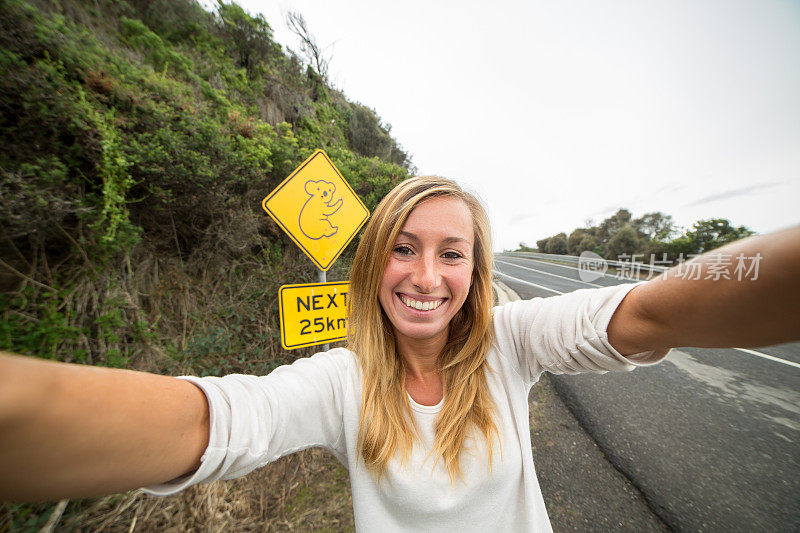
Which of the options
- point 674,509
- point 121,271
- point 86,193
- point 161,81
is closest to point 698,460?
point 674,509

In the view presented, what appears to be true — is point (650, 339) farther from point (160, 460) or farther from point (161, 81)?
point (161, 81)

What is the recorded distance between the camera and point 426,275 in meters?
1.23

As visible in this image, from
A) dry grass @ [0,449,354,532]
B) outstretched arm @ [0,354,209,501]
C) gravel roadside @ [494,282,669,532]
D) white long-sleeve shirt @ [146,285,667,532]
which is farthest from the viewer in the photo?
gravel roadside @ [494,282,669,532]

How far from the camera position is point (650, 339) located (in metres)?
0.81

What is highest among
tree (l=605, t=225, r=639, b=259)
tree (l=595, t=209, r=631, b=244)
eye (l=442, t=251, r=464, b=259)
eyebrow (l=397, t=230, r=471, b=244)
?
tree (l=595, t=209, r=631, b=244)

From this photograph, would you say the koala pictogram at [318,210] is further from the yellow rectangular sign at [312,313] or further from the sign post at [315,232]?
the yellow rectangular sign at [312,313]

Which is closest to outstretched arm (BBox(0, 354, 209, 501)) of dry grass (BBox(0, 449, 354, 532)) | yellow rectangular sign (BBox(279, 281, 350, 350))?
yellow rectangular sign (BBox(279, 281, 350, 350))

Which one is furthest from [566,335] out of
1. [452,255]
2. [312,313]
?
[312,313]

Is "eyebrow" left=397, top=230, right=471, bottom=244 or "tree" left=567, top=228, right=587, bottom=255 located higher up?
"tree" left=567, top=228, right=587, bottom=255

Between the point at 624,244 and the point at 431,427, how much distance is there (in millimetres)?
22008

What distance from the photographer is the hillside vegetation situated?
1.88 metres

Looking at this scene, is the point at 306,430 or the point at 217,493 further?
the point at 217,493

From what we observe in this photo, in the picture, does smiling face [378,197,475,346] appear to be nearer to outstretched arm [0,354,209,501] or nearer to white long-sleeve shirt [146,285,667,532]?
white long-sleeve shirt [146,285,667,532]

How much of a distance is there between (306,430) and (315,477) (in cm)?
172
